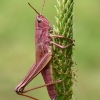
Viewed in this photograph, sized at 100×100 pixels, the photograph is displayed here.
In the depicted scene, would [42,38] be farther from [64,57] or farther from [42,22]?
[64,57]

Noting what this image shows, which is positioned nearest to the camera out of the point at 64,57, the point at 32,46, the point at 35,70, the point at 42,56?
the point at 64,57

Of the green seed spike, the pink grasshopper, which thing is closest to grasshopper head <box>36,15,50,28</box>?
the pink grasshopper

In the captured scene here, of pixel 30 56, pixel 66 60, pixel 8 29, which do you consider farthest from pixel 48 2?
pixel 66 60

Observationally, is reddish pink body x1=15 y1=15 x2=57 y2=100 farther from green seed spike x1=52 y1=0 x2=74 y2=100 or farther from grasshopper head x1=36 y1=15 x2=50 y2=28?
green seed spike x1=52 y1=0 x2=74 y2=100

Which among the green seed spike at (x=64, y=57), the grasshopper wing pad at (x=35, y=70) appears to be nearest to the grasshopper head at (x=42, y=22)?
the grasshopper wing pad at (x=35, y=70)

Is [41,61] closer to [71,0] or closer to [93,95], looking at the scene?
[71,0]

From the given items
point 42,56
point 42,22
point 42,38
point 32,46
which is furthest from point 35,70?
point 32,46
